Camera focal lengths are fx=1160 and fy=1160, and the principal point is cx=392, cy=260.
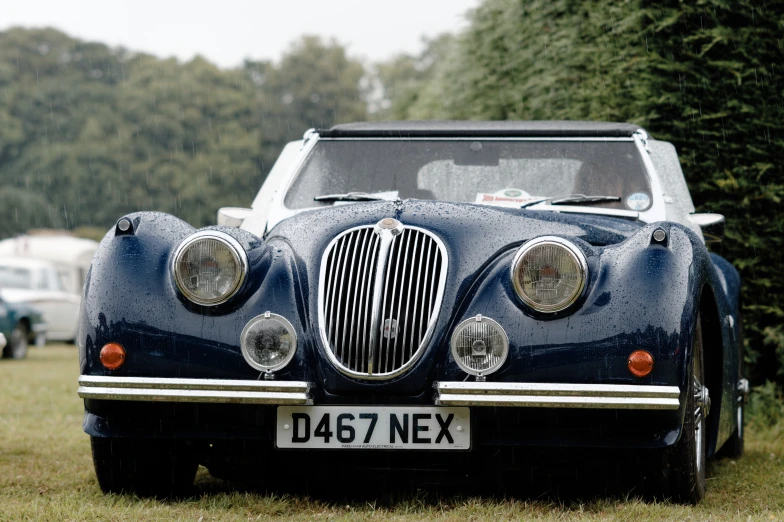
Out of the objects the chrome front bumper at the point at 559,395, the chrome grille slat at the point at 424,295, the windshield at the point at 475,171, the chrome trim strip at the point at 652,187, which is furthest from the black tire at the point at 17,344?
the chrome front bumper at the point at 559,395

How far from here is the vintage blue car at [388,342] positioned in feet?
12.5

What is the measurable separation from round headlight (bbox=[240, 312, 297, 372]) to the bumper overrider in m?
0.08

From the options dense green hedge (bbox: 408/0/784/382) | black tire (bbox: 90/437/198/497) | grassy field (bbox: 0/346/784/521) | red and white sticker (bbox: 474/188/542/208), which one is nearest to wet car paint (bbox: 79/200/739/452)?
black tire (bbox: 90/437/198/497)

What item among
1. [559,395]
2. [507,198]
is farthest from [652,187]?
[559,395]

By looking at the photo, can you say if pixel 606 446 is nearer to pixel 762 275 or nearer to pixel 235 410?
pixel 235 410

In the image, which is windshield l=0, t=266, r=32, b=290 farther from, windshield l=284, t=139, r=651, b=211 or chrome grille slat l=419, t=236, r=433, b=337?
chrome grille slat l=419, t=236, r=433, b=337

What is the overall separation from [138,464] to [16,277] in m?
18.8

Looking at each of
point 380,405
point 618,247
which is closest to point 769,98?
point 618,247

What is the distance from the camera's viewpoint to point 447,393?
12.4ft

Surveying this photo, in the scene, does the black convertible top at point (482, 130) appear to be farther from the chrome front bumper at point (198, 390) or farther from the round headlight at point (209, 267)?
the chrome front bumper at point (198, 390)

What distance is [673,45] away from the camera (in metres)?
7.49

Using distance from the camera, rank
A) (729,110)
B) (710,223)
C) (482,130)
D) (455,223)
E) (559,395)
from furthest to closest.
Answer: (729,110)
(482,130)
(710,223)
(455,223)
(559,395)

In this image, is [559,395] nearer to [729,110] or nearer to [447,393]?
[447,393]

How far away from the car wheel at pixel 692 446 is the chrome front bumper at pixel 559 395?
0.17 meters
